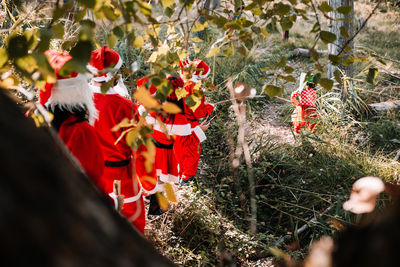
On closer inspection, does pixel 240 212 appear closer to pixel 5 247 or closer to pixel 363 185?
pixel 363 185

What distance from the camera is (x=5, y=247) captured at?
13.7 inches

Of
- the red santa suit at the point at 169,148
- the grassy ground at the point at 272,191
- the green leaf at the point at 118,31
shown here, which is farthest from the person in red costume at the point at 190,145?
the green leaf at the point at 118,31

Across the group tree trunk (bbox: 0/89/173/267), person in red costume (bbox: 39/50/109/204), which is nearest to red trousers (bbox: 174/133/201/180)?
person in red costume (bbox: 39/50/109/204)

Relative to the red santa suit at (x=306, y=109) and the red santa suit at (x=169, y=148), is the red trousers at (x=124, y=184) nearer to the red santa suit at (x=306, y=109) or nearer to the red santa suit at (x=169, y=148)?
the red santa suit at (x=169, y=148)

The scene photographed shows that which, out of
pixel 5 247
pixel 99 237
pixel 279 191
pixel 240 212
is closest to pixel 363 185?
pixel 99 237

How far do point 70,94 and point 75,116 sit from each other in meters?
0.16

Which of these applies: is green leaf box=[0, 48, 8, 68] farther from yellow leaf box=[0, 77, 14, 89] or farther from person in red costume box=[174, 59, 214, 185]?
person in red costume box=[174, 59, 214, 185]

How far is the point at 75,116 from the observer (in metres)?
1.87

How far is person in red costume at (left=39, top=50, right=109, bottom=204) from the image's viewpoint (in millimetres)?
1764

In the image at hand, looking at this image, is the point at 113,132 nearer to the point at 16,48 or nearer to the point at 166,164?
the point at 166,164

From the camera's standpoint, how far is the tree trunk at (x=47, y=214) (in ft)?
1.18

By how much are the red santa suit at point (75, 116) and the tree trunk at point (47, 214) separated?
138 centimetres

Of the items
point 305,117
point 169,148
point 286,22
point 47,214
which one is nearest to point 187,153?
point 169,148

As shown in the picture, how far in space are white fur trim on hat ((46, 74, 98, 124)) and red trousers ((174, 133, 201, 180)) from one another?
1.68 metres
